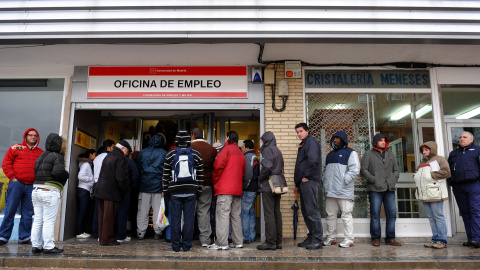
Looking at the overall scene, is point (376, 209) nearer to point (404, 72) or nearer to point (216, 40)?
point (404, 72)

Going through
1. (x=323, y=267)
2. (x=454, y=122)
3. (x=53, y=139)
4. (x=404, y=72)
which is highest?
(x=404, y=72)

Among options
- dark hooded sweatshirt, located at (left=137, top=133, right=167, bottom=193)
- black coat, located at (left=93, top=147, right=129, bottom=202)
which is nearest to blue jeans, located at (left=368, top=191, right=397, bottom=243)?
dark hooded sweatshirt, located at (left=137, top=133, right=167, bottom=193)

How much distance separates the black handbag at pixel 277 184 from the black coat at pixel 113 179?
2.47 metres

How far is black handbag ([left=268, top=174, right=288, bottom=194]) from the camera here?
5551 mm

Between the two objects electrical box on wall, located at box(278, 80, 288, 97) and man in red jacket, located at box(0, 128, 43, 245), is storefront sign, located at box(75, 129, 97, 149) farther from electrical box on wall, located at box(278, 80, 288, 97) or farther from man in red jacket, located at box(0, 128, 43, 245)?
electrical box on wall, located at box(278, 80, 288, 97)

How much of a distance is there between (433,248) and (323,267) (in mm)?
2270

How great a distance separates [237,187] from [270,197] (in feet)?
1.80

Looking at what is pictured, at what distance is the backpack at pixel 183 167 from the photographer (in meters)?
5.39

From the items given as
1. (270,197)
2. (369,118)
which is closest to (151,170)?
(270,197)

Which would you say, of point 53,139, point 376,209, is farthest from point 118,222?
point 376,209

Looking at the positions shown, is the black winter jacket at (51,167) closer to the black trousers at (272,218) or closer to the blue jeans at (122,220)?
the blue jeans at (122,220)

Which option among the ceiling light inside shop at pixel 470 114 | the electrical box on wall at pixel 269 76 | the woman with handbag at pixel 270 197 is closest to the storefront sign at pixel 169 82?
the electrical box on wall at pixel 269 76

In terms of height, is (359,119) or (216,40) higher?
(216,40)

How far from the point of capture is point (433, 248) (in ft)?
18.9
